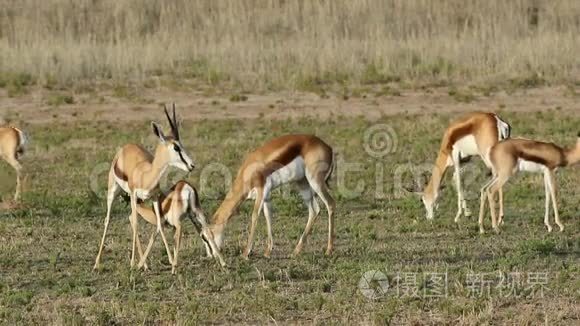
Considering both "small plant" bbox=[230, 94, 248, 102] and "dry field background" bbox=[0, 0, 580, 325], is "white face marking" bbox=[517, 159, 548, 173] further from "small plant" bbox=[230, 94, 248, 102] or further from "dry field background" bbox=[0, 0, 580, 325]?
"small plant" bbox=[230, 94, 248, 102]

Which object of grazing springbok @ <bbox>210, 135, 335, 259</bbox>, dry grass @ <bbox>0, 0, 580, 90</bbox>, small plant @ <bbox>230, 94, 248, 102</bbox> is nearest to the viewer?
grazing springbok @ <bbox>210, 135, 335, 259</bbox>

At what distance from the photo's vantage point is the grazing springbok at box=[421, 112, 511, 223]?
12.6 m

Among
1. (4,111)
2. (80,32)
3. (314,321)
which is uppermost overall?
(80,32)

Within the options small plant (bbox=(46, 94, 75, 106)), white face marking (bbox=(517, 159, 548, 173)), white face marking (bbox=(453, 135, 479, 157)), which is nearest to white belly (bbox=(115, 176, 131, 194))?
white face marking (bbox=(517, 159, 548, 173))

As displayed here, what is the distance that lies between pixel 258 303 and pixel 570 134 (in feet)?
39.1

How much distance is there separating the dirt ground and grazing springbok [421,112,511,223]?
379 inches

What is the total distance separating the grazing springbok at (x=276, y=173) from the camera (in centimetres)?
1063

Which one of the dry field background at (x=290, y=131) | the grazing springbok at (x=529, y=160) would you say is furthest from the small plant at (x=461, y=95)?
the grazing springbok at (x=529, y=160)

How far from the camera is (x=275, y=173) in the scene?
1066cm

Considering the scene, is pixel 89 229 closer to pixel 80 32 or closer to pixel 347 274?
pixel 347 274

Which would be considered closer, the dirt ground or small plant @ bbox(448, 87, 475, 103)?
the dirt ground

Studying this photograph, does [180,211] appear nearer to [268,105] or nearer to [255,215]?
[255,215]

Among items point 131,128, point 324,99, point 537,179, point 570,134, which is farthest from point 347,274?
point 324,99

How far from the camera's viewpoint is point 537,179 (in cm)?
1504
